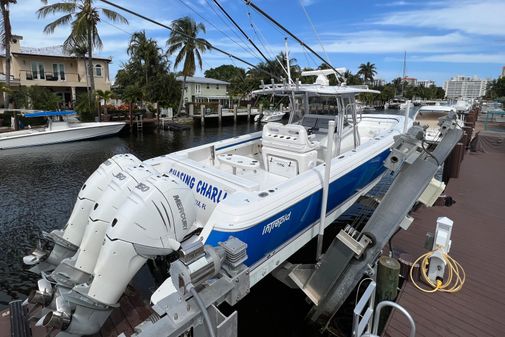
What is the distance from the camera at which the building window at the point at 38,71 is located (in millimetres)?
29359

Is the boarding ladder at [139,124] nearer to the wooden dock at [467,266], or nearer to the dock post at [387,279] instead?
the wooden dock at [467,266]

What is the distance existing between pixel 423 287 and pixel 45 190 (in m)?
12.2

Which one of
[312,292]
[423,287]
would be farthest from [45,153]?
[423,287]

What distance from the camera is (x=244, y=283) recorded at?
229 centimetres

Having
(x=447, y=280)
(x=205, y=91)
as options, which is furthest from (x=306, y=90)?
(x=205, y=91)

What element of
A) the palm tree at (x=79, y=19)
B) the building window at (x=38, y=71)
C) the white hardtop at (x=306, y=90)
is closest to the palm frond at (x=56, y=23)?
the palm tree at (x=79, y=19)

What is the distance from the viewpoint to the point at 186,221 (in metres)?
3.63

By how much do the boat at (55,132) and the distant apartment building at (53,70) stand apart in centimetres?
1106

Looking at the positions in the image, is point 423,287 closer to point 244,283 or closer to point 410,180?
point 410,180

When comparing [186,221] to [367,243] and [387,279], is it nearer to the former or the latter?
[367,243]

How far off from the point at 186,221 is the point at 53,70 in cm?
3478

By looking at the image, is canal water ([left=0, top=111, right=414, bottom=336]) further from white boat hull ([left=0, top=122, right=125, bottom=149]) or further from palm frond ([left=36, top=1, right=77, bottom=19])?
palm frond ([left=36, top=1, right=77, bottom=19])

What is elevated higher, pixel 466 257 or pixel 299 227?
pixel 299 227

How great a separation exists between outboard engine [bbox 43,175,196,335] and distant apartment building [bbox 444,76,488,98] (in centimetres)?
20251
